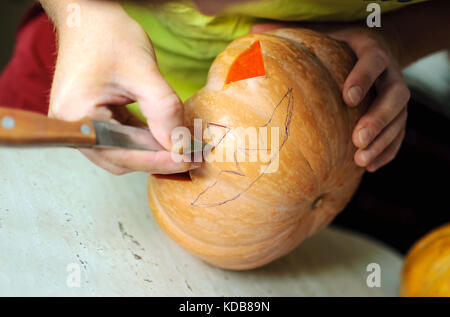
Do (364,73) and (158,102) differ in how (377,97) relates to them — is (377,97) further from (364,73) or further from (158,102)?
(158,102)

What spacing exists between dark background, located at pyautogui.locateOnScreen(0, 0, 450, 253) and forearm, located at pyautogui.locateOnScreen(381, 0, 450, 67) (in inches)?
12.3

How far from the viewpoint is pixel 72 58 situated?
21.0 inches

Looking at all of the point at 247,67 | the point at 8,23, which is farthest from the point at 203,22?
the point at 8,23

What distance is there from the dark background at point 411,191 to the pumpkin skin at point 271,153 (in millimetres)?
651

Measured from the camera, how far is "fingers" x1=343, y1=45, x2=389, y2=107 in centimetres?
65

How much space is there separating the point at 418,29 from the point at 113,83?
69cm

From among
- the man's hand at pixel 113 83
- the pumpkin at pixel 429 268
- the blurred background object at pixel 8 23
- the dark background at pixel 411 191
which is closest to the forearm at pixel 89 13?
the man's hand at pixel 113 83

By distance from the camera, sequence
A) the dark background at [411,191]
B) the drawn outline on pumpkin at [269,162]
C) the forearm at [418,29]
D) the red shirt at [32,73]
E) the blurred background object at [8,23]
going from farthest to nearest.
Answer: the blurred background object at [8,23], the dark background at [411,191], the red shirt at [32,73], the forearm at [418,29], the drawn outline on pumpkin at [269,162]

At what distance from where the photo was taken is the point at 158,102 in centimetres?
51

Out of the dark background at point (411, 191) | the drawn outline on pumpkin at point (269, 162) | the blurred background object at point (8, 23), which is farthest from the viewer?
the blurred background object at point (8, 23)

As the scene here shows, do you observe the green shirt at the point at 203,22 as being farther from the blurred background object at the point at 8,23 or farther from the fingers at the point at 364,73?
the blurred background object at the point at 8,23

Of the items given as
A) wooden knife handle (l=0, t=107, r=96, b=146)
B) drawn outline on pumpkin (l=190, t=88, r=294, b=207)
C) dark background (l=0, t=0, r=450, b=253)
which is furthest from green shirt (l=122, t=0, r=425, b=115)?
dark background (l=0, t=0, r=450, b=253)

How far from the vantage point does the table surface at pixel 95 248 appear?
53 centimetres
